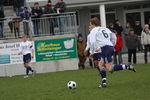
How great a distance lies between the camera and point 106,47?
44.7ft

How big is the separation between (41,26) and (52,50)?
5.06ft

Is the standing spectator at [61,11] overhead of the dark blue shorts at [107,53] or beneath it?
overhead

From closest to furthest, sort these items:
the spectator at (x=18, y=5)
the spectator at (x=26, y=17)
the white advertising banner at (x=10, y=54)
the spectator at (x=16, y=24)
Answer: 1. the spectator at (x=26, y=17)
2. the spectator at (x=16, y=24)
3. the white advertising banner at (x=10, y=54)
4. the spectator at (x=18, y=5)

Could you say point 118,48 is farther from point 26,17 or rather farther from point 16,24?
point 16,24

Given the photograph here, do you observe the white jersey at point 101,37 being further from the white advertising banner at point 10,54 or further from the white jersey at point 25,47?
the white advertising banner at point 10,54

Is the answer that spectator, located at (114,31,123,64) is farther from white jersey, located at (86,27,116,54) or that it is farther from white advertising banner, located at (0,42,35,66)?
white jersey, located at (86,27,116,54)

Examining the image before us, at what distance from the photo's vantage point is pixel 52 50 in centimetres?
2662

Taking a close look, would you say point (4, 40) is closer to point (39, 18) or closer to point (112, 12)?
point (39, 18)

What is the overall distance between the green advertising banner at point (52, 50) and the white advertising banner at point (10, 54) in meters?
0.62

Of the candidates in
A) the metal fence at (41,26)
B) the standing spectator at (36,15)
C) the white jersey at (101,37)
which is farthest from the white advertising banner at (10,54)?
the white jersey at (101,37)

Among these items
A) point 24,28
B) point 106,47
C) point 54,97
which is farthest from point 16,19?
point 54,97

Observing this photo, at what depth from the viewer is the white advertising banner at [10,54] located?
2631 cm

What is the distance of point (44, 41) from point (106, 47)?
43.4ft

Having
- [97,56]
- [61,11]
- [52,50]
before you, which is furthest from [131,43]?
[97,56]
